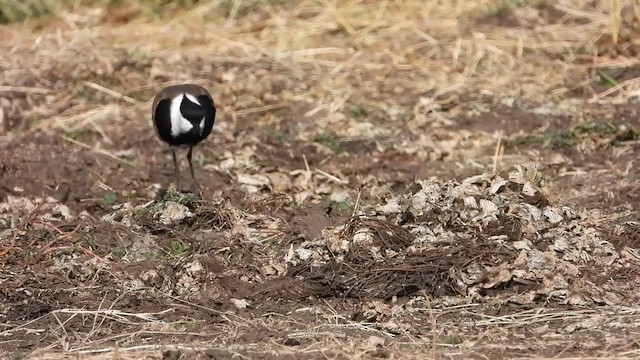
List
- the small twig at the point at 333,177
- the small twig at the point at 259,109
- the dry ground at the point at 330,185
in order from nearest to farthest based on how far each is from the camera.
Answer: the dry ground at the point at 330,185, the small twig at the point at 333,177, the small twig at the point at 259,109

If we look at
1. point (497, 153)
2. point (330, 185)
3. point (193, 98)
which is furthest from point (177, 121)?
point (497, 153)

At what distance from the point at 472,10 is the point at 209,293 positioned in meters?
6.03

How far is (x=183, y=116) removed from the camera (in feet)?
23.3

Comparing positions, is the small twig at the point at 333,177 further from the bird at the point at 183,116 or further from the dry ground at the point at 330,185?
the bird at the point at 183,116

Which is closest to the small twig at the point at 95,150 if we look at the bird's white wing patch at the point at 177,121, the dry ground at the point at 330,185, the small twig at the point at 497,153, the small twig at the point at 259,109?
the dry ground at the point at 330,185

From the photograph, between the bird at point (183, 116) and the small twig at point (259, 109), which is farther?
the small twig at point (259, 109)

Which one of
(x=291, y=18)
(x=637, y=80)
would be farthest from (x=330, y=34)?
(x=637, y=80)

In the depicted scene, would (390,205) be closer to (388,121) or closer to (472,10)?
(388,121)

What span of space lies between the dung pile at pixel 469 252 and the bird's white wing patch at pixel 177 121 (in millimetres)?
1657

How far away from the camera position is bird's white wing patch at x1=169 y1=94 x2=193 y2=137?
7091 mm

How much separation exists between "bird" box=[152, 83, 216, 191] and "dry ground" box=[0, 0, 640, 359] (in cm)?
43

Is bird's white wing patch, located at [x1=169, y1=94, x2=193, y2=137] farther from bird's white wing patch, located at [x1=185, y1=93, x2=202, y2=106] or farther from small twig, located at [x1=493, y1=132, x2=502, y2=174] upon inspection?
small twig, located at [x1=493, y1=132, x2=502, y2=174]

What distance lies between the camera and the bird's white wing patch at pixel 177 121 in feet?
23.3

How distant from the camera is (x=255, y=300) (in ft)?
17.7
